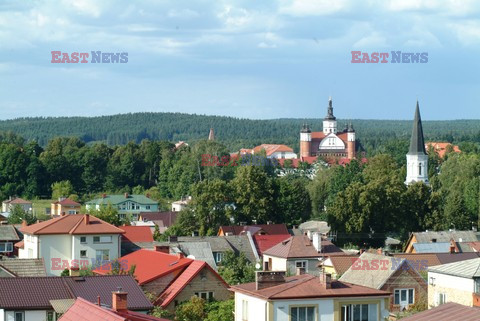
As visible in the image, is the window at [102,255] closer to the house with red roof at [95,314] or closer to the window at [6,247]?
the window at [6,247]

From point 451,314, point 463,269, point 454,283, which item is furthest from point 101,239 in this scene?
point 451,314

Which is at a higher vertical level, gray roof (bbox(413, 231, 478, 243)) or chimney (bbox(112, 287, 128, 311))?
chimney (bbox(112, 287, 128, 311))

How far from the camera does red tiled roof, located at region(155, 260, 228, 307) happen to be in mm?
36844

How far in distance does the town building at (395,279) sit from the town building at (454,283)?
1.16 meters

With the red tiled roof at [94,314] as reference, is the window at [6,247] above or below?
below

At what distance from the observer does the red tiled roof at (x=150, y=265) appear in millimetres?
38594

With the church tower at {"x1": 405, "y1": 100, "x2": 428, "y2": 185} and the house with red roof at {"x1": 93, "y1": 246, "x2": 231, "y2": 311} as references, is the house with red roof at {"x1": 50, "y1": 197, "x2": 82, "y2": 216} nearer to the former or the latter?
the church tower at {"x1": 405, "y1": 100, "x2": 428, "y2": 185}

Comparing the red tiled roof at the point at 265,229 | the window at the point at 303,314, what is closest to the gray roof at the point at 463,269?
the window at the point at 303,314

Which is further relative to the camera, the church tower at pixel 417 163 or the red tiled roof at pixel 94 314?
the church tower at pixel 417 163

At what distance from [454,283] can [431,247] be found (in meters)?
22.2

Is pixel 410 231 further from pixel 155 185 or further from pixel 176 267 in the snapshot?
pixel 155 185

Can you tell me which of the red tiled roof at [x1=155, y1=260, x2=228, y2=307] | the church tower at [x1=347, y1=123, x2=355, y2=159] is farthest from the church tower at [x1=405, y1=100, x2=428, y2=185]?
the church tower at [x1=347, y1=123, x2=355, y2=159]

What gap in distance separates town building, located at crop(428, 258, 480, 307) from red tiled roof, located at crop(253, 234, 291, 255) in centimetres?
1904

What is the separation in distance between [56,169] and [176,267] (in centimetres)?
7992
